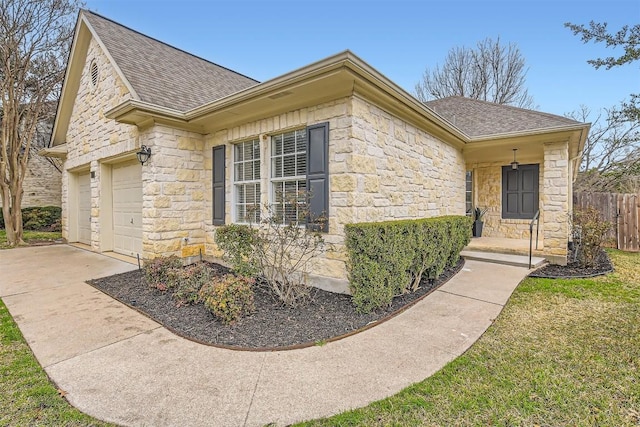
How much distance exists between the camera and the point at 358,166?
14.3 feet

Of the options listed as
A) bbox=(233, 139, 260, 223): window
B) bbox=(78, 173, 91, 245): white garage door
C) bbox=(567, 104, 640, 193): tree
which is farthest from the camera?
bbox=(567, 104, 640, 193): tree

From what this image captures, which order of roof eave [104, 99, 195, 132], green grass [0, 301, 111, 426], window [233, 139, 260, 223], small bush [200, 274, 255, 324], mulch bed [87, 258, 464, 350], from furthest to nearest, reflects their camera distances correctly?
1. window [233, 139, 260, 223]
2. roof eave [104, 99, 195, 132]
3. small bush [200, 274, 255, 324]
4. mulch bed [87, 258, 464, 350]
5. green grass [0, 301, 111, 426]

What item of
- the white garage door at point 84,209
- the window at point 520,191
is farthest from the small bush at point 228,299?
the window at point 520,191

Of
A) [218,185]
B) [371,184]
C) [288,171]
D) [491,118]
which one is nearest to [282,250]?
[288,171]

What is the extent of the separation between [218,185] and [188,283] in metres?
2.32

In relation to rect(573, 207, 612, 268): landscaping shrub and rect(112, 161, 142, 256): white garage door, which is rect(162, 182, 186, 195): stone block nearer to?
rect(112, 161, 142, 256): white garage door

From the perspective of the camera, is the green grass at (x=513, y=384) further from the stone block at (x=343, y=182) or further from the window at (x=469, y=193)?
the window at (x=469, y=193)

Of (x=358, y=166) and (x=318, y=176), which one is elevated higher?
(x=358, y=166)

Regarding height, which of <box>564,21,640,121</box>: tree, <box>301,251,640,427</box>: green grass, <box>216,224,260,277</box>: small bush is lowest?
<box>301,251,640,427</box>: green grass

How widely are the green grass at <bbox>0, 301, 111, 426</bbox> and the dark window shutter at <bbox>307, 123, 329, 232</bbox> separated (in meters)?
3.11

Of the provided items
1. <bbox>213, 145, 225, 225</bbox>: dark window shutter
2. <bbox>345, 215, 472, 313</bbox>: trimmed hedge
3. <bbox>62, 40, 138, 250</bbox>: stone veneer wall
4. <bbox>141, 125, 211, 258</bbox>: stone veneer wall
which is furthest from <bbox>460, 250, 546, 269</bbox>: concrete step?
<bbox>62, 40, 138, 250</bbox>: stone veneer wall

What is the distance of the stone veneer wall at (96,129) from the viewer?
6.80 metres

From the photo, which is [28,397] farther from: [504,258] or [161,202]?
[504,258]

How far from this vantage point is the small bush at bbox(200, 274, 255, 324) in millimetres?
3670
